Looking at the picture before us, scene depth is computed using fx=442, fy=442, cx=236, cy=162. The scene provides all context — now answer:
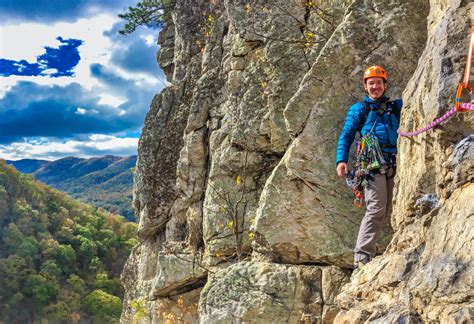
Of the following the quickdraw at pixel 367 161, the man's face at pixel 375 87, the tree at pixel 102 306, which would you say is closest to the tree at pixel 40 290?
the tree at pixel 102 306

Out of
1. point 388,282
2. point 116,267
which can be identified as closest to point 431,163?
point 388,282

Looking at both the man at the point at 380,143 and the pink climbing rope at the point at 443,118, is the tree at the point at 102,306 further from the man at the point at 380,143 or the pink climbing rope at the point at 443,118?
the pink climbing rope at the point at 443,118

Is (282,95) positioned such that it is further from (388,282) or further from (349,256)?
(388,282)

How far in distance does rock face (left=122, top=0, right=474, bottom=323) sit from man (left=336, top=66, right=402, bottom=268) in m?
0.48

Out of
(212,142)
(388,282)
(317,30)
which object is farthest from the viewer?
(212,142)

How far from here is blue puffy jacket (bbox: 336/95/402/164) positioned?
236 inches

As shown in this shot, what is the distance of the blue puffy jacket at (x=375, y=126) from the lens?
5996mm

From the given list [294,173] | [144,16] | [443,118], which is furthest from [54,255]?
[443,118]

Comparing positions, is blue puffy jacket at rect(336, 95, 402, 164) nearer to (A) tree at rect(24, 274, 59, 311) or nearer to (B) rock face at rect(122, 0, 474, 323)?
(B) rock face at rect(122, 0, 474, 323)

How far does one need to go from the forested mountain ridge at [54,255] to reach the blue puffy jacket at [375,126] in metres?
66.7

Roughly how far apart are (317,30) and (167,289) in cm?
705

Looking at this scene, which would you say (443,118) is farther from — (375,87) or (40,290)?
(40,290)

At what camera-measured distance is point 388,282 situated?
181 inches

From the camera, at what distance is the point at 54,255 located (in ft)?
241
